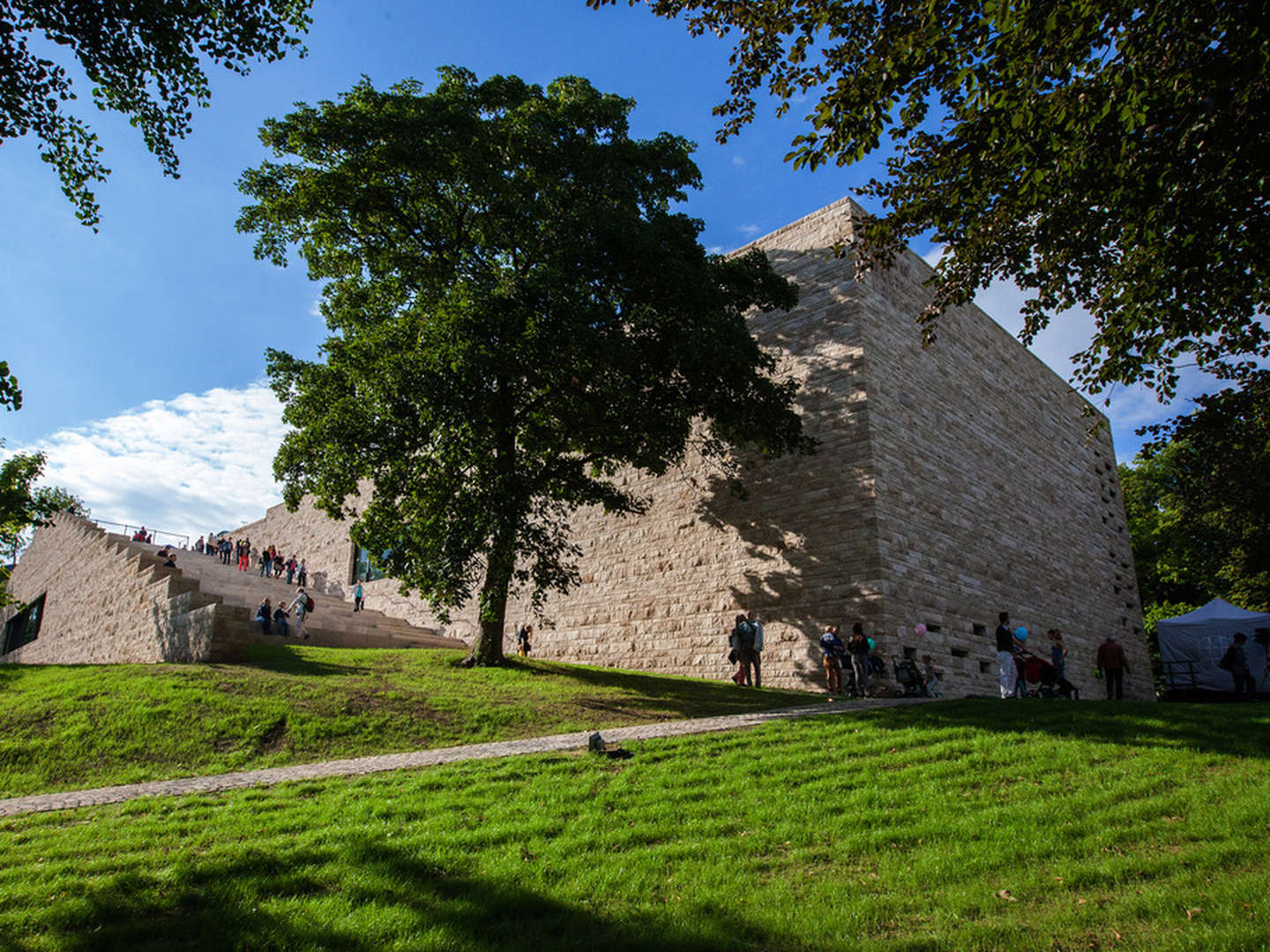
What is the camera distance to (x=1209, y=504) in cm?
2066

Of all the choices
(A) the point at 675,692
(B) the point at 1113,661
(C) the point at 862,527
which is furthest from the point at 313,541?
(B) the point at 1113,661

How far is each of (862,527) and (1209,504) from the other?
12407mm

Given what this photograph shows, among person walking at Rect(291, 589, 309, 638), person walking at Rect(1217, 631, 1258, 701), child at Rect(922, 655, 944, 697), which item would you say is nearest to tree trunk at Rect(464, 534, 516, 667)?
person walking at Rect(291, 589, 309, 638)

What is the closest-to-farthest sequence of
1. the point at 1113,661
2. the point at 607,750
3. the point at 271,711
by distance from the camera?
the point at 607,750, the point at 271,711, the point at 1113,661

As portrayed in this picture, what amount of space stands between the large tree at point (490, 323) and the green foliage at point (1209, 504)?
7420mm

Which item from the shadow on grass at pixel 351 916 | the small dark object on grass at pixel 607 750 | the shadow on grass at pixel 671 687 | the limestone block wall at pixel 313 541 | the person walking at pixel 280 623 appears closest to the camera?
the shadow on grass at pixel 351 916

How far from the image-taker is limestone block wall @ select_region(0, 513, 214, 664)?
49.7 ft

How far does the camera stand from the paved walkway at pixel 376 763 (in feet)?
22.6

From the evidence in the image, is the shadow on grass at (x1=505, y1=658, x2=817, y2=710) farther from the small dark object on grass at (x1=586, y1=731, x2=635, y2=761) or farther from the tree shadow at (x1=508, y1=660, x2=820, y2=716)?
the small dark object on grass at (x1=586, y1=731, x2=635, y2=761)

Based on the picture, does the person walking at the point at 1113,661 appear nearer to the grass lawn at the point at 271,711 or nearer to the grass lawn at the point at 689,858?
the grass lawn at the point at 271,711

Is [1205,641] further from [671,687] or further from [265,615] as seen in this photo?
[265,615]

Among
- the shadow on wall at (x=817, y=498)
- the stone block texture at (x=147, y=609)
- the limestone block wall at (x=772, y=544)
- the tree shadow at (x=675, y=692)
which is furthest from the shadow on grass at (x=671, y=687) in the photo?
A: the stone block texture at (x=147, y=609)

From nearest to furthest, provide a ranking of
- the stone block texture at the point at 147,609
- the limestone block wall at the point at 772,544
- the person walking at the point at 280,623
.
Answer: the stone block texture at the point at 147,609 < the limestone block wall at the point at 772,544 < the person walking at the point at 280,623

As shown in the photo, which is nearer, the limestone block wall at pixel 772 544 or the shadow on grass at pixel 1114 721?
the shadow on grass at pixel 1114 721
